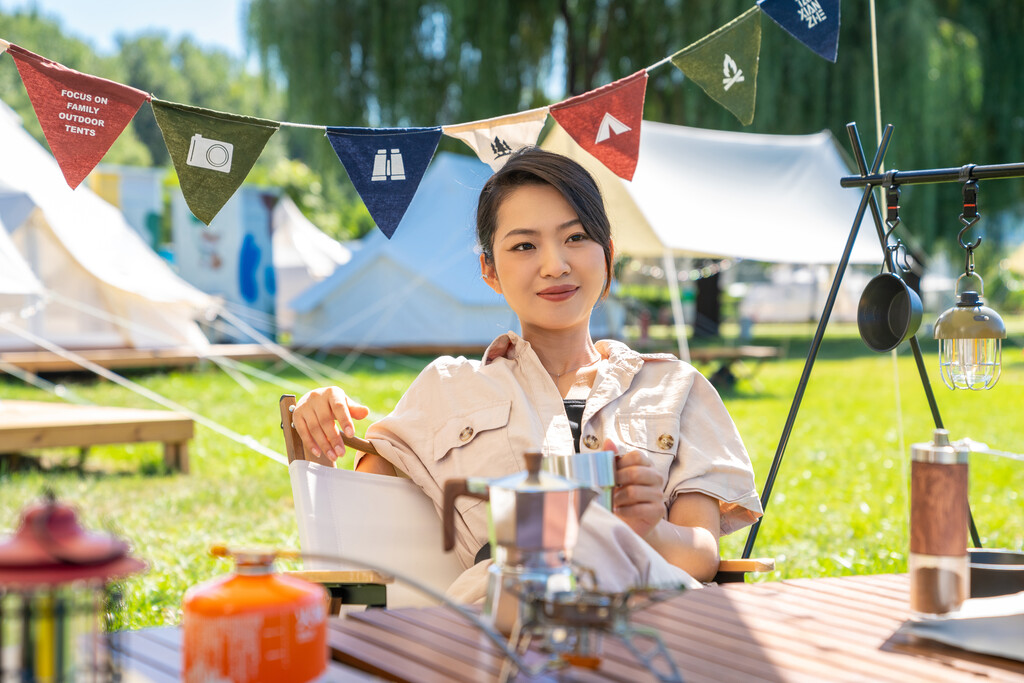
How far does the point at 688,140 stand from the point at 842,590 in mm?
7192

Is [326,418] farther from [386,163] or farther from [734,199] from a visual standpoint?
[734,199]

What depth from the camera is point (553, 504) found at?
1085 mm

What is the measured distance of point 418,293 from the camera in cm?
1302

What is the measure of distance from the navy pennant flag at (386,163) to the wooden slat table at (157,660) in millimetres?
1654

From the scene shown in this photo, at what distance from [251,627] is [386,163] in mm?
2022

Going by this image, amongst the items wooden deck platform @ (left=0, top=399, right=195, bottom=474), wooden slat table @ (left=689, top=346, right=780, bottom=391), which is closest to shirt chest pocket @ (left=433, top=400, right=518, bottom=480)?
wooden deck platform @ (left=0, top=399, right=195, bottom=474)

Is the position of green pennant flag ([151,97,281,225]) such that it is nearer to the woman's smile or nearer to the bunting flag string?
the bunting flag string

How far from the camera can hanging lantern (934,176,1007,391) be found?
6.12 ft

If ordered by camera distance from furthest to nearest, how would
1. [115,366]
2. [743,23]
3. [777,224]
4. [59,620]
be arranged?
[115,366] < [777,224] < [743,23] < [59,620]

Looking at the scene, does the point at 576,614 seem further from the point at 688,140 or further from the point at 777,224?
the point at 688,140

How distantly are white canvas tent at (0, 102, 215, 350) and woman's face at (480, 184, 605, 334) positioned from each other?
785 cm

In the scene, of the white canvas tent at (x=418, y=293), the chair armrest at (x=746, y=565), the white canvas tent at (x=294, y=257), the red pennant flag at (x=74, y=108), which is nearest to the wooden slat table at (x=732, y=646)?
the chair armrest at (x=746, y=565)

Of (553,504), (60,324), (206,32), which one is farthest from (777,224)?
(206,32)

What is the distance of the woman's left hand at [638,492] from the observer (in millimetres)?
1580
